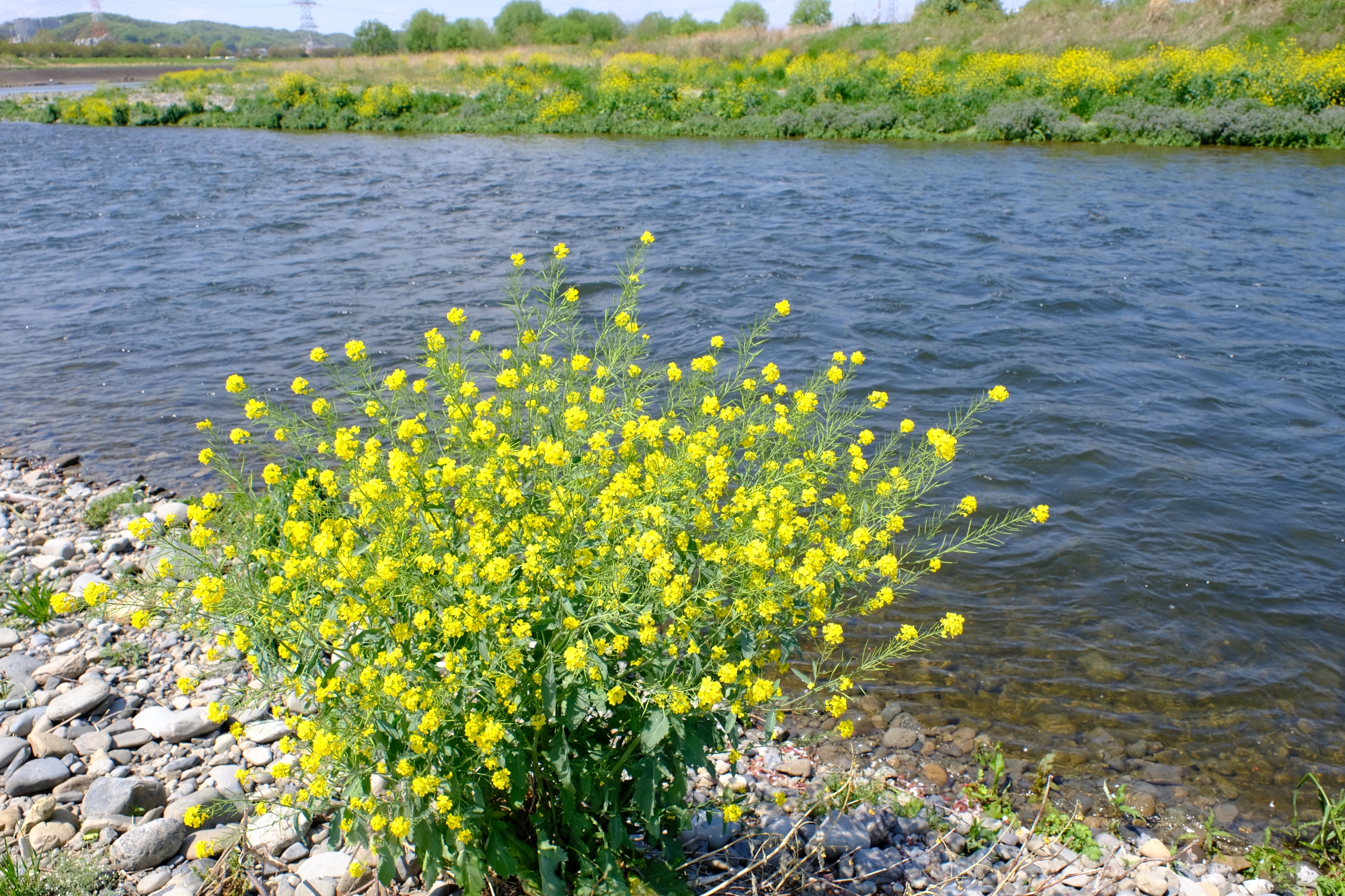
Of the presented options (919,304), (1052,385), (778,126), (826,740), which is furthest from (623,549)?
(778,126)

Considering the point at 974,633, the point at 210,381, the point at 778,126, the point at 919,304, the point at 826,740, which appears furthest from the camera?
the point at 778,126

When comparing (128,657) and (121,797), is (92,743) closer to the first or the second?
(121,797)

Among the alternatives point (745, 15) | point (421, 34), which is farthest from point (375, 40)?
point (745, 15)

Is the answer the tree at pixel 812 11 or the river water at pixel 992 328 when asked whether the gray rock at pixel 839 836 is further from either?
the tree at pixel 812 11

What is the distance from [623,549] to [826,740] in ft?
7.10

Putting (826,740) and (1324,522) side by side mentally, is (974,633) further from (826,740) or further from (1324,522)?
(1324,522)

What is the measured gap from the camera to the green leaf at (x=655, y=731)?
224cm

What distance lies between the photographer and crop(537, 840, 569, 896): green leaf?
8.03 ft

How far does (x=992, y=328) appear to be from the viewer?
32.0ft

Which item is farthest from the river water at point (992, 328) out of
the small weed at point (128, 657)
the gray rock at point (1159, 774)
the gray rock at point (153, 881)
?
the gray rock at point (153, 881)

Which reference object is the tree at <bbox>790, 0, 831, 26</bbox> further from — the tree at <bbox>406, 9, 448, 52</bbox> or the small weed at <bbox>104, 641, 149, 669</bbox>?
the small weed at <bbox>104, 641, 149, 669</bbox>

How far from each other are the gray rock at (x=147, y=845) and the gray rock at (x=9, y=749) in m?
0.77

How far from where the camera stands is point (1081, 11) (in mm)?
31438

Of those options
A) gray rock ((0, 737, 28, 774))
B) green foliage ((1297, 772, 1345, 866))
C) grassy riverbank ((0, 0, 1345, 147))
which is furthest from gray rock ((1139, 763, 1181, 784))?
grassy riverbank ((0, 0, 1345, 147))
